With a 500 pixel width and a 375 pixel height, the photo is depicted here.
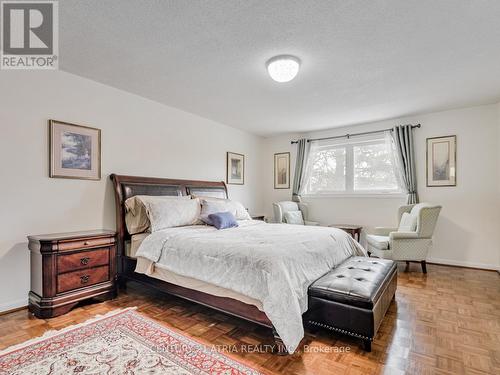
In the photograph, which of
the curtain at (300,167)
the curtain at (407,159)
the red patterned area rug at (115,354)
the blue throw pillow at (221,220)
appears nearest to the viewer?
the red patterned area rug at (115,354)

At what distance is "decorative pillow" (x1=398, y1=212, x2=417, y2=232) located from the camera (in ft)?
13.1

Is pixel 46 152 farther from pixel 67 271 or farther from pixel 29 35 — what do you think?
pixel 67 271

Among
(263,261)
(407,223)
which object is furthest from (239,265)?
(407,223)

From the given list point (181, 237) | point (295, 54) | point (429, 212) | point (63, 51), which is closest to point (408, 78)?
point (295, 54)

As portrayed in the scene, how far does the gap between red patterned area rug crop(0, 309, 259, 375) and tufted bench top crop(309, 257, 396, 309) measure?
2.71ft

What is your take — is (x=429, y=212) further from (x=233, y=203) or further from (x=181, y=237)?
(x=181, y=237)

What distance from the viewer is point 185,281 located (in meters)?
2.53

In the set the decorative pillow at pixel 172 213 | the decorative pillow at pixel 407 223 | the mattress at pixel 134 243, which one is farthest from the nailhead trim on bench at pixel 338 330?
the decorative pillow at pixel 407 223

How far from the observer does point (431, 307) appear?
269 cm

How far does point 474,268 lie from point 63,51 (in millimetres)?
6226

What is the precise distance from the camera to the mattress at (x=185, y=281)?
82.4 inches

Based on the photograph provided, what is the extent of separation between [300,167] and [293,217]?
124 centimetres

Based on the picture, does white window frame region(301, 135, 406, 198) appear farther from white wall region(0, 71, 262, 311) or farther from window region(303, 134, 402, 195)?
white wall region(0, 71, 262, 311)

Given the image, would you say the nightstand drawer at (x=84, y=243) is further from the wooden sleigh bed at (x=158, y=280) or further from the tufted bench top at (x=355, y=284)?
the tufted bench top at (x=355, y=284)
